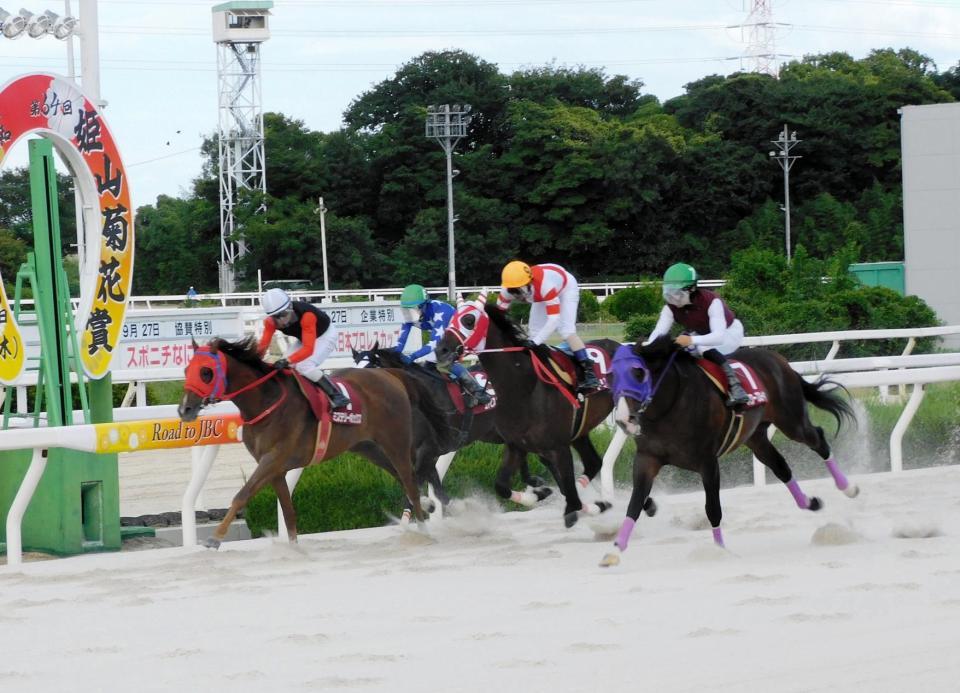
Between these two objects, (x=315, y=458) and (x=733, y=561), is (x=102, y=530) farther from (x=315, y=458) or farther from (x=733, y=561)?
(x=733, y=561)

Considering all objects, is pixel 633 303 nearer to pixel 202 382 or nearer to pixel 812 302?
pixel 812 302

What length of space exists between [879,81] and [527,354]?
45271mm

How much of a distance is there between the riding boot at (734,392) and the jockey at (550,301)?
1014mm

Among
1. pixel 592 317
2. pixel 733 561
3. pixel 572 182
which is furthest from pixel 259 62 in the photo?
pixel 733 561

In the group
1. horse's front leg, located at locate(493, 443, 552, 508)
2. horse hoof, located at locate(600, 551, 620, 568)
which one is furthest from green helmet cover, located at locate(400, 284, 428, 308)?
horse hoof, located at locate(600, 551, 620, 568)

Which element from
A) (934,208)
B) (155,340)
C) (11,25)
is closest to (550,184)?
(934,208)

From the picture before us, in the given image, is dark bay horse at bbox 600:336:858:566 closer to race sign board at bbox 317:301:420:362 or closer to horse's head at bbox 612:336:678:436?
horse's head at bbox 612:336:678:436

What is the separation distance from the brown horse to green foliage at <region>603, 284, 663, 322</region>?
21.4 metres

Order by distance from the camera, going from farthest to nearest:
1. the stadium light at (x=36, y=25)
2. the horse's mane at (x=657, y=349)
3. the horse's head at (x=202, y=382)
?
1. the stadium light at (x=36, y=25)
2. the horse's head at (x=202, y=382)
3. the horse's mane at (x=657, y=349)

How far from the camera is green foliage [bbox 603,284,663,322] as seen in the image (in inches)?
1136

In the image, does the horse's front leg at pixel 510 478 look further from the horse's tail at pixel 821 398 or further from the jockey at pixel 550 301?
the horse's tail at pixel 821 398

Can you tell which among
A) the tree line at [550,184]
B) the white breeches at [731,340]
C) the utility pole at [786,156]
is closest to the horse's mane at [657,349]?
the white breeches at [731,340]

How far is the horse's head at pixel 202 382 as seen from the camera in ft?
21.4

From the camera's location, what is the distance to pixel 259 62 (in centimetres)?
4331
